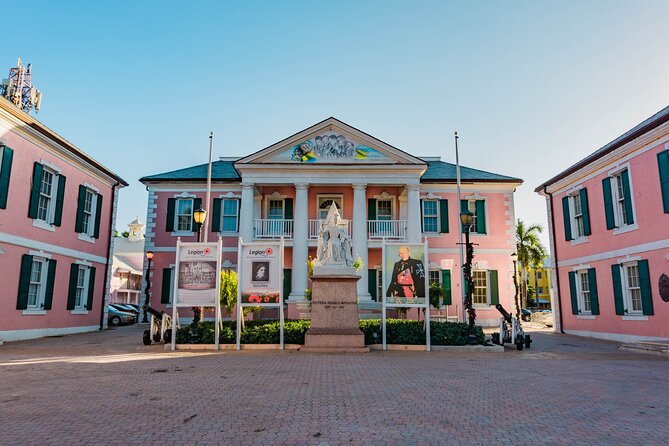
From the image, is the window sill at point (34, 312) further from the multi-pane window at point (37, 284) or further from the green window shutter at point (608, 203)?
the green window shutter at point (608, 203)

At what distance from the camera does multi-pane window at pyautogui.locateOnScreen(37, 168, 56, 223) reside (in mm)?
16638

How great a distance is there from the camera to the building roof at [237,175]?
24594 millimetres

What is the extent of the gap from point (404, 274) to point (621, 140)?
9.34 meters

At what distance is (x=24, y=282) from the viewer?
15.5 m

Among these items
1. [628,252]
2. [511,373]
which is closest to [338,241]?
[511,373]

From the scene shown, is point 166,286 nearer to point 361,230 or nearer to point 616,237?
point 361,230

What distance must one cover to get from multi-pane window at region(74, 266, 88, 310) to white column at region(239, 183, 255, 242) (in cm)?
669

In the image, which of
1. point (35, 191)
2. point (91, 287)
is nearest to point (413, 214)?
point (91, 287)

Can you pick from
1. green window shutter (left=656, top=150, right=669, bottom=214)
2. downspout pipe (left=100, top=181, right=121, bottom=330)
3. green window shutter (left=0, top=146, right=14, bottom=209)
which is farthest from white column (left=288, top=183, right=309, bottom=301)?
green window shutter (left=656, top=150, right=669, bottom=214)

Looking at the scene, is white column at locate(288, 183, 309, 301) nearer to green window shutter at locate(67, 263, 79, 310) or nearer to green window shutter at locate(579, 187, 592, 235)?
green window shutter at locate(67, 263, 79, 310)

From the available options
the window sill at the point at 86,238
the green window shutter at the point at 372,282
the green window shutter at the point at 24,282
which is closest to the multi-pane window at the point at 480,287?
the green window shutter at the point at 372,282

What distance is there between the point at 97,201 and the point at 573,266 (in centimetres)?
2066

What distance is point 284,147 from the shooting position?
895 inches

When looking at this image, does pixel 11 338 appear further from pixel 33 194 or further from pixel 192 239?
pixel 192 239
